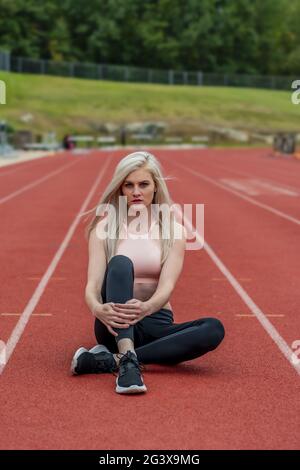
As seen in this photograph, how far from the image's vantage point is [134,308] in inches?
227

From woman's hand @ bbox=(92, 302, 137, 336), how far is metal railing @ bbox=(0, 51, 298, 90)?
78.9m

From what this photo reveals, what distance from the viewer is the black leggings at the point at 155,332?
5.79m

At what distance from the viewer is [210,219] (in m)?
16.3

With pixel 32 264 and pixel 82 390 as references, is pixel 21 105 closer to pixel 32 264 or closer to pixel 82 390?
pixel 32 264

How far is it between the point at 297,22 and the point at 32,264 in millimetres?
117864

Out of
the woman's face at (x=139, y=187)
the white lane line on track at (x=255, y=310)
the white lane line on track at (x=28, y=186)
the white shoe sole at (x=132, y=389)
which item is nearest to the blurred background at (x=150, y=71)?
the white lane line on track at (x=28, y=186)

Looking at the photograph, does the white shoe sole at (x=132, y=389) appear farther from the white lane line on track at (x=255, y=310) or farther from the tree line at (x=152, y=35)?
→ the tree line at (x=152, y=35)

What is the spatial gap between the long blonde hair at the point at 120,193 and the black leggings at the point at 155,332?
0.28 metres

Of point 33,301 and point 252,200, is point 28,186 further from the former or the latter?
point 33,301

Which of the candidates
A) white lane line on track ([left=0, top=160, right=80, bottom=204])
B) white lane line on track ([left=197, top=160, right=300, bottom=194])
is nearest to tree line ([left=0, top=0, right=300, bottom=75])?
white lane line on track ([left=197, top=160, right=300, bottom=194])

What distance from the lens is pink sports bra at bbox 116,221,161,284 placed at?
6160 mm

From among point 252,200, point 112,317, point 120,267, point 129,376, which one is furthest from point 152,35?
point 129,376

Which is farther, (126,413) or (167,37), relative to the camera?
(167,37)

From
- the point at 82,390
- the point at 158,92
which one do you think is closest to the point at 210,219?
the point at 82,390
